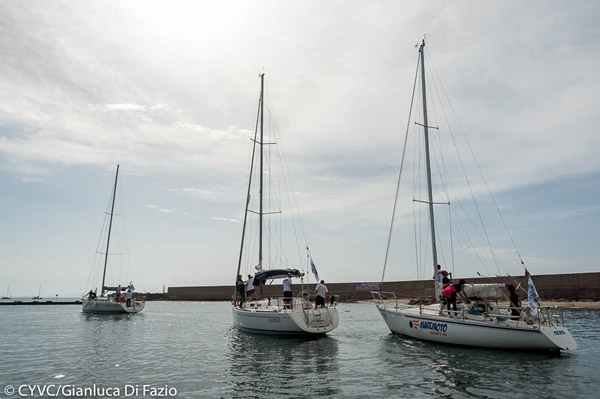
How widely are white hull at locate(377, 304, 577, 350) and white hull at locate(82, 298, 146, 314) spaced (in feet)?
106

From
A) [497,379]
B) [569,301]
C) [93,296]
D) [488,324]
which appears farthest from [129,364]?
[569,301]

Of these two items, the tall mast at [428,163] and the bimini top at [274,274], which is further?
the bimini top at [274,274]

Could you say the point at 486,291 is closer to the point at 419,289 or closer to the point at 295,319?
the point at 295,319

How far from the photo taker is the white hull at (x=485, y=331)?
14.2 metres

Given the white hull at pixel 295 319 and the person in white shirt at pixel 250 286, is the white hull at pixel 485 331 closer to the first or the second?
the white hull at pixel 295 319

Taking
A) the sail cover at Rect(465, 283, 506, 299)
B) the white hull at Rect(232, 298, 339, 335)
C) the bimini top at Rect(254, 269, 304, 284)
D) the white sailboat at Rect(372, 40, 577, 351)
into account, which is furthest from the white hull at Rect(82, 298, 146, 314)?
the sail cover at Rect(465, 283, 506, 299)

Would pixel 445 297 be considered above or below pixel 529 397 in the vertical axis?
above

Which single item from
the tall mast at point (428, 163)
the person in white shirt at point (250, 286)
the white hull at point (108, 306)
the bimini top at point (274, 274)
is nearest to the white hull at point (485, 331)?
the tall mast at point (428, 163)

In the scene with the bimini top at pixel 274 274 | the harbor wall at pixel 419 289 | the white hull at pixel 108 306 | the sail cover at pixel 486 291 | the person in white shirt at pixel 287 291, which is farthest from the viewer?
the harbor wall at pixel 419 289

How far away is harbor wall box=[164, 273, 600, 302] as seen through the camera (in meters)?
46.2

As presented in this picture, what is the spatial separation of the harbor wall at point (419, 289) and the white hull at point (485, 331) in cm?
306

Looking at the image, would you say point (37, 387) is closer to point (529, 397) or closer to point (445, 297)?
point (529, 397)

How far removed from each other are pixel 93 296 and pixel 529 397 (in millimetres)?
44212

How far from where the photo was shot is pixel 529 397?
9398 millimetres
